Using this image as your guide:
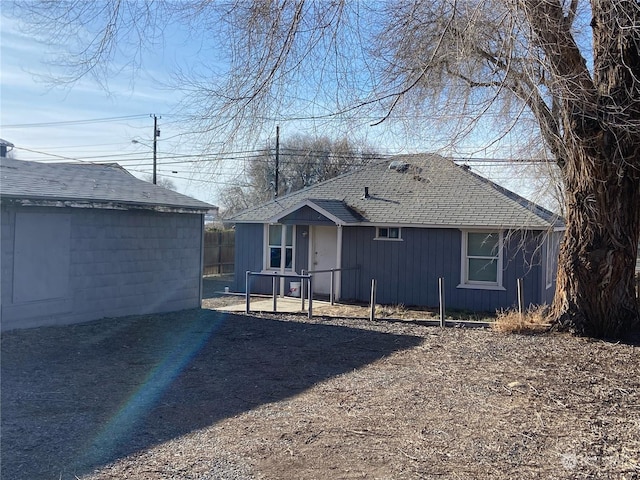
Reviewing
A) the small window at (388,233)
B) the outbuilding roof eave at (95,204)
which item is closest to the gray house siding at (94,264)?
the outbuilding roof eave at (95,204)

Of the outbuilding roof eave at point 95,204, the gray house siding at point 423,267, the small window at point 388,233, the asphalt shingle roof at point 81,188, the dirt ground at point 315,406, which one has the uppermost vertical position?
the asphalt shingle roof at point 81,188

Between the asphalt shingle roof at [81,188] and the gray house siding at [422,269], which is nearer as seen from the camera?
the asphalt shingle roof at [81,188]

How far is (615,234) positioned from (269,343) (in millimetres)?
5910

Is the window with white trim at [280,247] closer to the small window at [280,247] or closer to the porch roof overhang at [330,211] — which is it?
the small window at [280,247]

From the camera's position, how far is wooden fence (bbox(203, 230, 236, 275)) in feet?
97.8

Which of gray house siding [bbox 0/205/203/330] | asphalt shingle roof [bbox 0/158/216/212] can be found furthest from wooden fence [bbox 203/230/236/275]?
gray house siding [bbox 0/205/203/330]

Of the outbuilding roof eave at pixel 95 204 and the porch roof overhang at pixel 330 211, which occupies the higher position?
the porch roof overhang at pixel 330 211

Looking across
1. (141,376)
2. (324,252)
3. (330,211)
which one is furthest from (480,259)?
(141,376)

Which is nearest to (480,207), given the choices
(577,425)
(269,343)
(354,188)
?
(354,188)

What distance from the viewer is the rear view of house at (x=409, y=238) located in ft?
54.3

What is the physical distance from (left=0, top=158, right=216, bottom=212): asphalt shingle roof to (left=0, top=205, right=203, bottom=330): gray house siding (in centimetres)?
28

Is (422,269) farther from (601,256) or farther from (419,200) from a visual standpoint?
(601,256)

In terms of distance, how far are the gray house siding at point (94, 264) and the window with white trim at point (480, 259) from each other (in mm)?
7362

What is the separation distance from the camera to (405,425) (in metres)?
5.71
